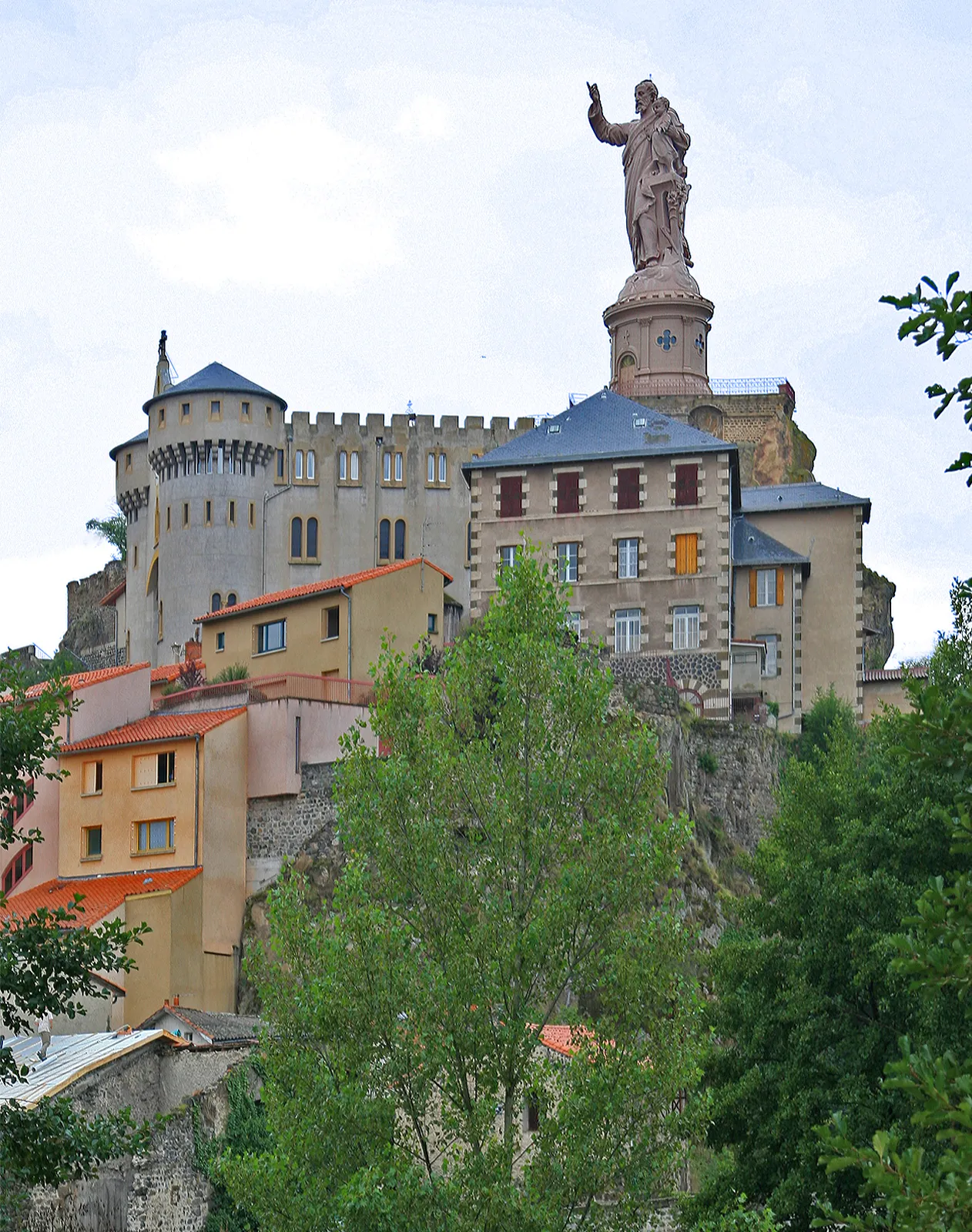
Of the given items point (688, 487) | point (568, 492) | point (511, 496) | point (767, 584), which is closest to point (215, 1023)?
point (568, 492)

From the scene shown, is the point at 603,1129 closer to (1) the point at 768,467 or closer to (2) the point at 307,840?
(2) the point at 307,840

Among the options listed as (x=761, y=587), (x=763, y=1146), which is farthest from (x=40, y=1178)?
(x=761, y=587)

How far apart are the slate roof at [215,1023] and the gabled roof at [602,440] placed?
25.7m

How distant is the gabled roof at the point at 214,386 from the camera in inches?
3423

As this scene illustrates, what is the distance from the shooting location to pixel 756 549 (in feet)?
233

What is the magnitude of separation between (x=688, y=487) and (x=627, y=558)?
10.1 ft

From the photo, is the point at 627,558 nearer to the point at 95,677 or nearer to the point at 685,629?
the point at 685,629

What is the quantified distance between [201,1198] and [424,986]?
1444cm

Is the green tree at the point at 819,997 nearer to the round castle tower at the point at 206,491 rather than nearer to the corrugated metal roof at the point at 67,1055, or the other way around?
the corrugated metal roof at the point at 67,1055

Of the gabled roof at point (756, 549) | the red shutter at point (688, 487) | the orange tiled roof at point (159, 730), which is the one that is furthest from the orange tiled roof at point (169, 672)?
the gabled roof at point (756, 549)

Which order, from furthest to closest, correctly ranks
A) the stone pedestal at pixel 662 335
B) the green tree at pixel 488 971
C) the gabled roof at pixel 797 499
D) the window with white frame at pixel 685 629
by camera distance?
the stone pedestal at pixel 662 335 < the gabled roof at pixel 797 499 < the window with white frame at pixel 685 629 < the green tree at pixel 488 971

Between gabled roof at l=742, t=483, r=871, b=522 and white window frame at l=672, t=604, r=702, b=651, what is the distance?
807cm

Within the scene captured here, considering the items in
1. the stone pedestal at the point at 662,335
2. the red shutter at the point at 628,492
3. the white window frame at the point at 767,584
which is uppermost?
the stone pedestal at the point at 662,335

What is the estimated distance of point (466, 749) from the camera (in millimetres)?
27922
